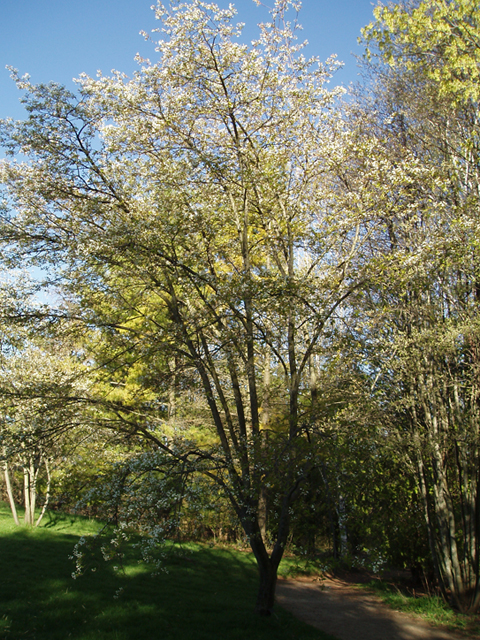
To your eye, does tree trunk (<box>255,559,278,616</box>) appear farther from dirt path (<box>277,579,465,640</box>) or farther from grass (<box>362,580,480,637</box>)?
grass (<box>362,580,480,637</box>)

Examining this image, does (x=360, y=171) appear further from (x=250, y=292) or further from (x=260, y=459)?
(x=260, y=459)

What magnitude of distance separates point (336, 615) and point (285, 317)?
5.74 m

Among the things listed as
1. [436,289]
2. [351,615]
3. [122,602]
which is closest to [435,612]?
[351,615]

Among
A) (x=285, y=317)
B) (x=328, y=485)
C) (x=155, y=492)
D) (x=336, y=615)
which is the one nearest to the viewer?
(x=155, y=492)

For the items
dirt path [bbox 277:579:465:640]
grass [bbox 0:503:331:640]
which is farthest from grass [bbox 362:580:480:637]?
grass [bbox 0:503:331:640]

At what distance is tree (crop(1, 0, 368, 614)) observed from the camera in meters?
6.57

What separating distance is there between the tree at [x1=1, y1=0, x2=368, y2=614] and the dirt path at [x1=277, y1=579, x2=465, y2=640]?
64.8 inches

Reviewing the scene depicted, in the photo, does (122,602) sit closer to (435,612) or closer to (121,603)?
(121,603)

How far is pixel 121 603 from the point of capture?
277 inches

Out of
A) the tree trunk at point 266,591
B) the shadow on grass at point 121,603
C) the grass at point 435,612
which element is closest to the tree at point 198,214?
the tree trunk at point 266,591

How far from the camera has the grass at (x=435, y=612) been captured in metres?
7.34

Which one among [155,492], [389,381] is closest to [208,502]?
[155,492]

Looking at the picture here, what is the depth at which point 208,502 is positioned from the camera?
6.17 meters

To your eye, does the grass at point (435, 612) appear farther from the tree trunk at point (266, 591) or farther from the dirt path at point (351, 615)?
the tree trunk at point (266, 591)
